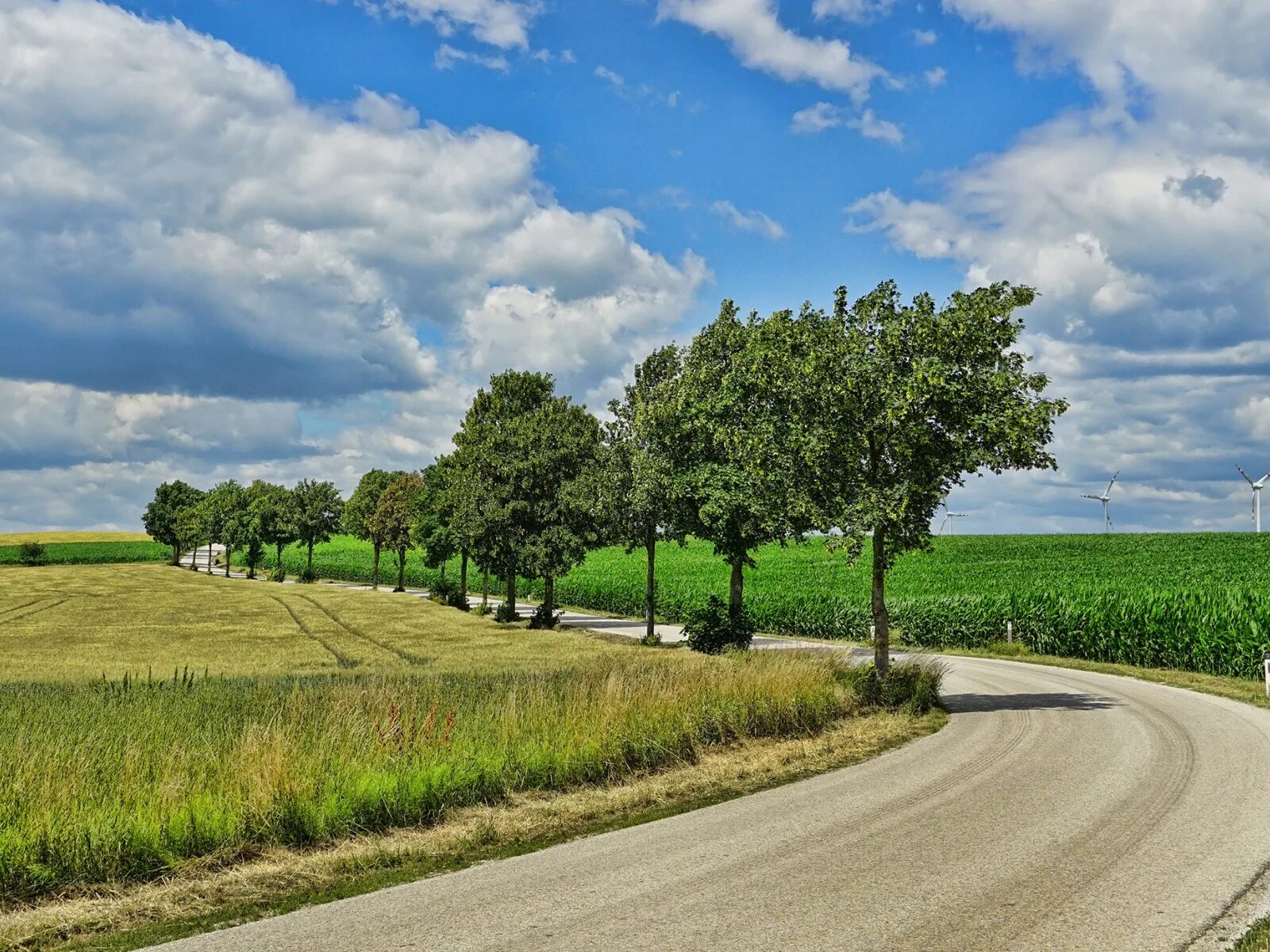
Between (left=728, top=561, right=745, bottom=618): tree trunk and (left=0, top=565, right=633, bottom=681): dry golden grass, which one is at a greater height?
(left=728, top=561, right=745, bottom=618): tree trunk

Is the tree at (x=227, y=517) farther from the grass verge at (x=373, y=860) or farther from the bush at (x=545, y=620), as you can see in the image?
the grass verge at (x=373, y=860)

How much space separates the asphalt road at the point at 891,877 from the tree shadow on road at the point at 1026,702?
20.3 feet

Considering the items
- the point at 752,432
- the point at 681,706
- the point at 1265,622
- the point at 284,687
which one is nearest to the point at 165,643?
the point at 284,687

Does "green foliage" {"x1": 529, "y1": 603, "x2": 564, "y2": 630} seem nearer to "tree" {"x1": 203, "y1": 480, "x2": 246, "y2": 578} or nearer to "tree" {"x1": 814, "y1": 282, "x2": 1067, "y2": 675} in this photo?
"tree" {"x1": 814, "y1": 282, "x2": 1067, "y2": 675}

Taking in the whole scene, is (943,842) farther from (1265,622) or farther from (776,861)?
(1265,622)

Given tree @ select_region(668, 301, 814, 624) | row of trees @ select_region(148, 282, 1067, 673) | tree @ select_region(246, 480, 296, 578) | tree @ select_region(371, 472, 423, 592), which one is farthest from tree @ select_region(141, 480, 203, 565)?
tree @ select_region(668, 301, 814, 624)

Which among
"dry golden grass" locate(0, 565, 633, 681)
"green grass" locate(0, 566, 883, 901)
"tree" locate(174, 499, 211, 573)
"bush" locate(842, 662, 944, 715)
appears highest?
"tree" locate(174, 499, 211, 573)

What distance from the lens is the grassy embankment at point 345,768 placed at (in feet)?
26.3

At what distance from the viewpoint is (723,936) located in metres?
6.61

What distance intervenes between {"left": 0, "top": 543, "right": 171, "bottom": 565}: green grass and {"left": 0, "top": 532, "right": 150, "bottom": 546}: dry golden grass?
353 centimetres

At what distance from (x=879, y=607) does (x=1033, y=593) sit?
60.3ft

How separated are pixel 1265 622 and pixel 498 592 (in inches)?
2532

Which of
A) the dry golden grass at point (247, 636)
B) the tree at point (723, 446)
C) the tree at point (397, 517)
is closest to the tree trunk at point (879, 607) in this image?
the tree at point (723, 446)

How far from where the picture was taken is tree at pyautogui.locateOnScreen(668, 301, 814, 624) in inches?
989
